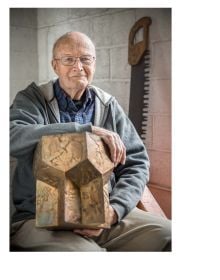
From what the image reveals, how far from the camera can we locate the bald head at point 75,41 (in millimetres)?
1302

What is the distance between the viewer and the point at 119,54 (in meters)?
1.37

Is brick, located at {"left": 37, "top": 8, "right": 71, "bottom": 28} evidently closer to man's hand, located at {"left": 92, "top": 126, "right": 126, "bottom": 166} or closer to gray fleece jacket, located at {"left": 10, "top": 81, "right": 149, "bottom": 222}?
gray fleece jacket, located at {"left": 10, "top": 81, "right": 149, "bottom": 222}

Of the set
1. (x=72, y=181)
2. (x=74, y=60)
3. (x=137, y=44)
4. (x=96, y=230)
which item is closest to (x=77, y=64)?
(x=74, y=60)

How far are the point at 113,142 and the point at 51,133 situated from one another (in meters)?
0.20

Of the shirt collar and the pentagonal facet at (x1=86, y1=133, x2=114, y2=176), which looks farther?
the shirt collar

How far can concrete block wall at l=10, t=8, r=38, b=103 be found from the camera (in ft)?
4.41

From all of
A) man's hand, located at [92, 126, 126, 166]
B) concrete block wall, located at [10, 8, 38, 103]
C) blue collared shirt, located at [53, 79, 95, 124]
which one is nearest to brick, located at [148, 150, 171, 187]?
man's hand, located at [92, 126, 126, 166]

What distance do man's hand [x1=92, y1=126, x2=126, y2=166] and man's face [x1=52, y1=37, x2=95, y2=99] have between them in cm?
15

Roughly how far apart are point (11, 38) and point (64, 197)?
1.80 feet
